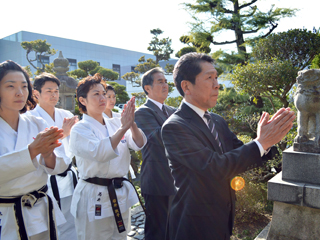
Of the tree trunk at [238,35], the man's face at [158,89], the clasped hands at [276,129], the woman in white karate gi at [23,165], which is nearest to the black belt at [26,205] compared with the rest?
the woman in white karate gi at [23,165]

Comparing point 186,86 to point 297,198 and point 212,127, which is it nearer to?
point 212,127

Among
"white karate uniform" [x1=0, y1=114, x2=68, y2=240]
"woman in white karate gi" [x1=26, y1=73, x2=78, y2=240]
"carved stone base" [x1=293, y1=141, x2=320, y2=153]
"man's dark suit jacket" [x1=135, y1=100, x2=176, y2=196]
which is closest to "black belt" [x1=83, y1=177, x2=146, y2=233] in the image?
"white karate uniform" [x1=0, y1=114, x2=68, y2=240]

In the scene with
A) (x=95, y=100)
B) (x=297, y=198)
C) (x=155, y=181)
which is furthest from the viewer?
(x=155, y=181)

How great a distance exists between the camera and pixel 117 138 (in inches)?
93.7

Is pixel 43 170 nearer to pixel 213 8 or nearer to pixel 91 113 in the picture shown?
pixel 91 113

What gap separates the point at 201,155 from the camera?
1.64 metres

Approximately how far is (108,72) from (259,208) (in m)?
16.8

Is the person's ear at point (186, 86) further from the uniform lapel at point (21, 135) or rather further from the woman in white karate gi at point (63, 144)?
the woman in white karate gi at point (63, 144)

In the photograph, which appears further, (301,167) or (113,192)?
(301,167)

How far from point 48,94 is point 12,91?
169 cm

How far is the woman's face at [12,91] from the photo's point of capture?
200 cm

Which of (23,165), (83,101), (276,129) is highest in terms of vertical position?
(83,101)

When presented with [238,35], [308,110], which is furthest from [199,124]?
[238,35]

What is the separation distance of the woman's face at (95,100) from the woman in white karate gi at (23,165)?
62 centimetres
